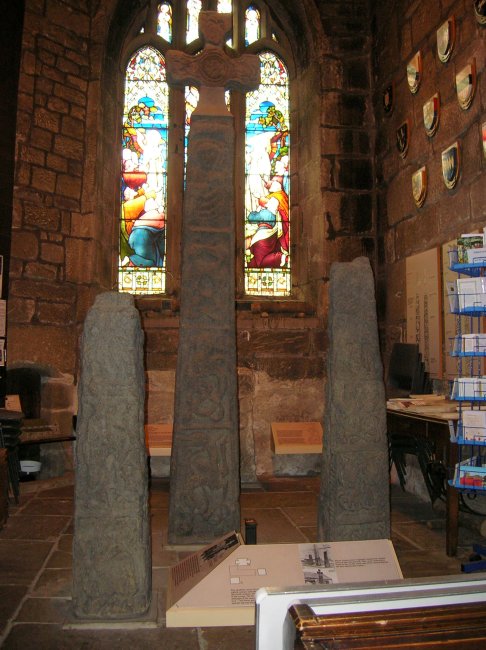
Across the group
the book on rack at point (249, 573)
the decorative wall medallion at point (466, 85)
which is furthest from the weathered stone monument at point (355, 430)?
the decorative wall medallion at point (466, 85)

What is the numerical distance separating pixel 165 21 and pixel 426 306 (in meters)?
4.55

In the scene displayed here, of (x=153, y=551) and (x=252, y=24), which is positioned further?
(x=252, y=24)

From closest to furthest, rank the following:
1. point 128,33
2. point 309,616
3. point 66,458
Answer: point 309,616, point 66,458, point 128,33

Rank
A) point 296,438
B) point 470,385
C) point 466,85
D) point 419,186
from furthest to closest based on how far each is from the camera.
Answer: point 296,438 < point 419,186 < point 466,85 < point 470,385

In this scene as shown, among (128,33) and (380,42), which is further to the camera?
(128,33)

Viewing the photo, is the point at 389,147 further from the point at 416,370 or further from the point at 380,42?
the point at 416,370

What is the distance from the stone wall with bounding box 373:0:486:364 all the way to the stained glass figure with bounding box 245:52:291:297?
111 centimetres

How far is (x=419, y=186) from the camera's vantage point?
191 inches

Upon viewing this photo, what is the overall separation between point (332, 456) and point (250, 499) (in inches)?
75.6

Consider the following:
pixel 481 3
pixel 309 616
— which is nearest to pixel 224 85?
pixel 481 3

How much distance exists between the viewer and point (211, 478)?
10.2ft

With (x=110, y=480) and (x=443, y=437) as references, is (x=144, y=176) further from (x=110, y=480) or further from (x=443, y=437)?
(x=110, y=480)

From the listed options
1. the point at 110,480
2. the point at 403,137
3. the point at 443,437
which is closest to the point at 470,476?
the point at 443,437

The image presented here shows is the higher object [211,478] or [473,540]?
[211,478]
